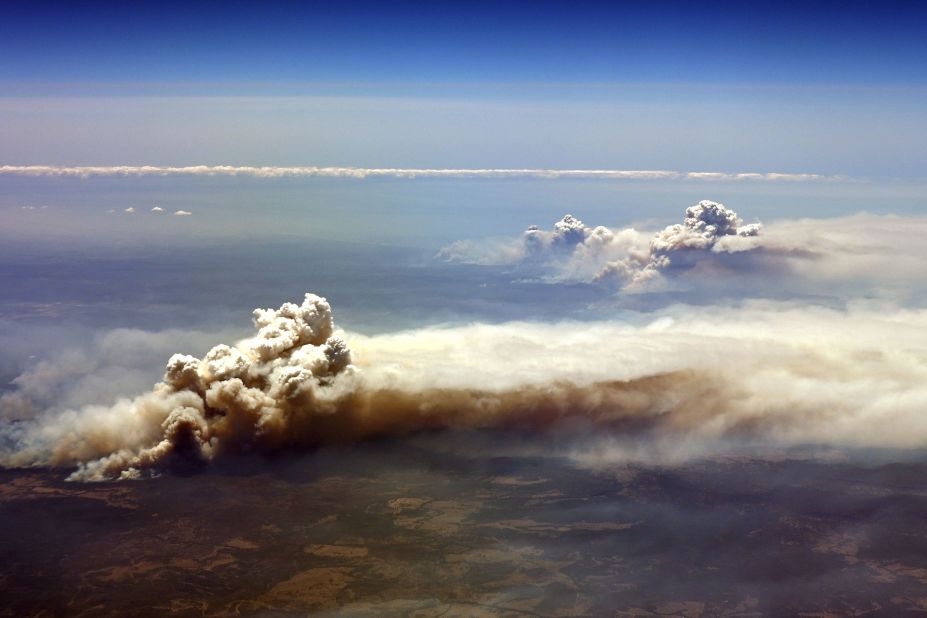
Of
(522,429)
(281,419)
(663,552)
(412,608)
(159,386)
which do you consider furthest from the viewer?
(522,429)

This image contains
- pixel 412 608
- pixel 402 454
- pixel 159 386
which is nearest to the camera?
pixel 412 608

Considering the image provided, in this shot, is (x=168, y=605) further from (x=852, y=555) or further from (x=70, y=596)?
(x=852, y=555)

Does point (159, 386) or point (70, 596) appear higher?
point (159, 386)

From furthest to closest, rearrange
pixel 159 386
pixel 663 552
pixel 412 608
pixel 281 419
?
pixel 281 419 < pixel 159 386 < pixel 663 552 < pixel 412 608

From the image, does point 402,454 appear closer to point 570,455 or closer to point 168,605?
point 570,455

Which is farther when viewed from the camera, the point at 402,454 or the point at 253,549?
the point at 402,454

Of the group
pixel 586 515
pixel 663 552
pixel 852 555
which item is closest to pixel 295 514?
pixel 586 515

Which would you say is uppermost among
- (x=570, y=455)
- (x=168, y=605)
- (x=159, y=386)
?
(x=159, y=386)

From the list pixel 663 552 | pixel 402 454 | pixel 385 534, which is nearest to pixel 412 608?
pixel 385 534

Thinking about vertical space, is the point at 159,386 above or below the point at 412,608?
above
